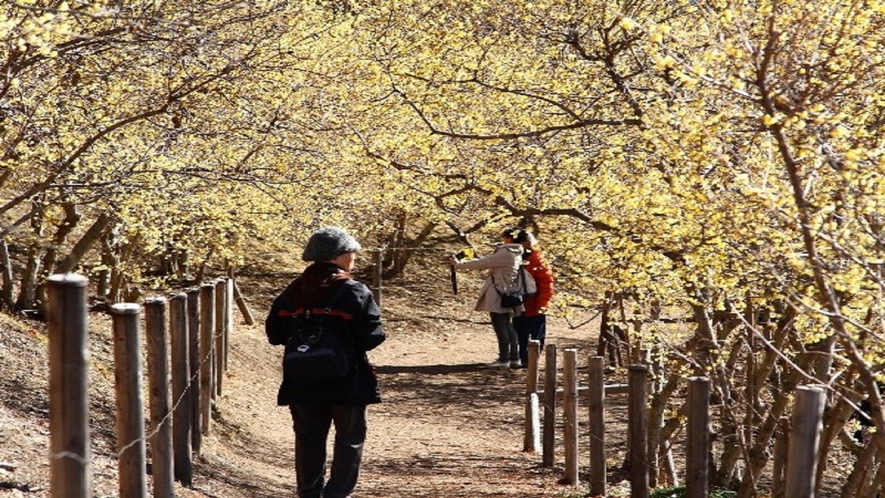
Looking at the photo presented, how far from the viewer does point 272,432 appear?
1215cm

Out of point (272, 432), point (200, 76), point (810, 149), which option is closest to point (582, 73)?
point (200, 76)

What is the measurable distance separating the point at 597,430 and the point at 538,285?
7.07 m

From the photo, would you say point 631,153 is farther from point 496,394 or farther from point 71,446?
point 496,394

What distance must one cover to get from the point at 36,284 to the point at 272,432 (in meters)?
4.32

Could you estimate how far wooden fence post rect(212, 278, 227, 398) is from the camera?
11.6 m

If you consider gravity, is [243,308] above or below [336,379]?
below

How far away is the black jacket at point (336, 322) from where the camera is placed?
656 cm

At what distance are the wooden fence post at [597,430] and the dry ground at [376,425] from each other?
533mm

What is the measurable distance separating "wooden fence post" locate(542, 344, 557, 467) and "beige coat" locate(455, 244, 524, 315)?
4.02m

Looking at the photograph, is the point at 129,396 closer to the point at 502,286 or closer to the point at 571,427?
the point at 571,427

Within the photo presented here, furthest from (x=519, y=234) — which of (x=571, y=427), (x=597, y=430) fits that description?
(x=597, y=430)

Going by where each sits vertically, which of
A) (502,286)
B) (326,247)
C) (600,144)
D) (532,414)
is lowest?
(532,414)

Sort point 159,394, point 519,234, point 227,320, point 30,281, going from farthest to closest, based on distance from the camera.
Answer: point 227,320 → point 30,281 → point 519,234 → point 159,394

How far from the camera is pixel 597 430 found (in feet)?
28.4
